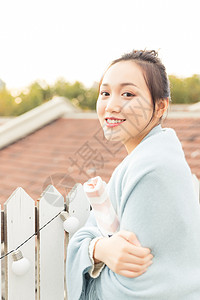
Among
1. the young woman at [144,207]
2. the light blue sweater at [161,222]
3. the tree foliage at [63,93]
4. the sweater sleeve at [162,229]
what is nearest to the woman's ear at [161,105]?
the young woman at [144,207]

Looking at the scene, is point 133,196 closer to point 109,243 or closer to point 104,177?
point 109,243

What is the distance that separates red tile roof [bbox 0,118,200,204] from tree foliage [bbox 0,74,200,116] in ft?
110

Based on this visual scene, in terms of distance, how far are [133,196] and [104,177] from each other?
330cm

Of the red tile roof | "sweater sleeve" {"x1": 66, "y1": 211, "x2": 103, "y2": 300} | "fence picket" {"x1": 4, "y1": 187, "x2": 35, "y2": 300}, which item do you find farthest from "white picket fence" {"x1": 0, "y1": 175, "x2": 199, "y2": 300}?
the red tile roof

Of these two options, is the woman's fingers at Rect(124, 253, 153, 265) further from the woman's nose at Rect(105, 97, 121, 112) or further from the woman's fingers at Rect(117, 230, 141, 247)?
the woman's nose at Rect(105, 97, 121, 112)

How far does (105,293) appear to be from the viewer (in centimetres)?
129

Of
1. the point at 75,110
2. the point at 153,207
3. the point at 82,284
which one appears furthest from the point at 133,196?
the point at 75,110

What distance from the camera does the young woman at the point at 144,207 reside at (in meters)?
1.20

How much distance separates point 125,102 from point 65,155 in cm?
451

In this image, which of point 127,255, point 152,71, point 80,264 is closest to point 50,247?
point 80,264

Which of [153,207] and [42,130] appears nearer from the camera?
[153,207]

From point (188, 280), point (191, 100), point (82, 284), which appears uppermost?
point (188, 280)

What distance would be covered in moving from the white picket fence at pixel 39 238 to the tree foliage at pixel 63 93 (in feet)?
125

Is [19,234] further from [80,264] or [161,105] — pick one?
[161,105]
